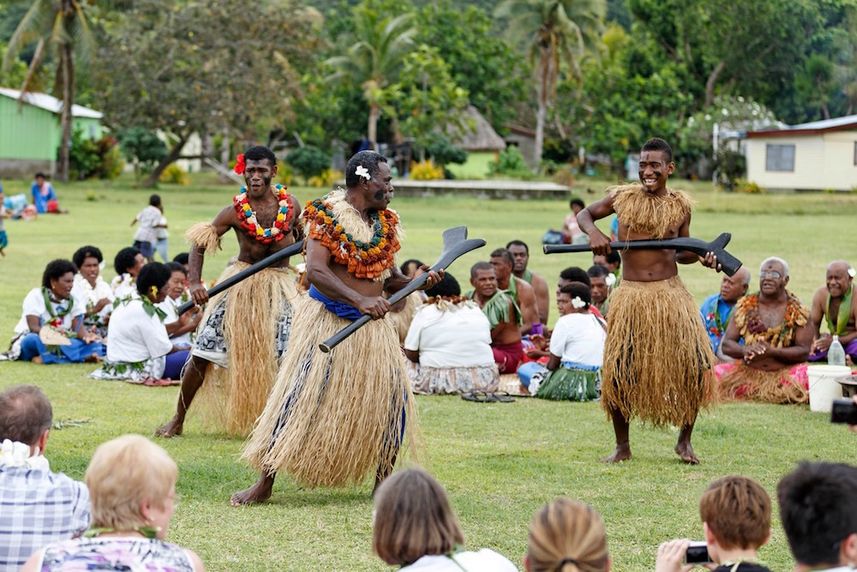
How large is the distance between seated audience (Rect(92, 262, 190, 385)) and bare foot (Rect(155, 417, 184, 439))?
7.27 ft

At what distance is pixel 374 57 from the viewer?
2041 inches

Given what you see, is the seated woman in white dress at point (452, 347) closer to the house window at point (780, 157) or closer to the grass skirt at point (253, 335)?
the grass skirt at point (253, 335)

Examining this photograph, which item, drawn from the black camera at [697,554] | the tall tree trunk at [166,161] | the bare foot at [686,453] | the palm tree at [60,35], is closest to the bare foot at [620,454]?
the bare foot at [686,453]

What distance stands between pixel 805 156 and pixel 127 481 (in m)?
45.6

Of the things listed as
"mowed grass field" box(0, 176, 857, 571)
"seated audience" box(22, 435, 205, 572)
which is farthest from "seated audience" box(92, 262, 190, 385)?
"seated audience" box(22, 435, 205, 572)

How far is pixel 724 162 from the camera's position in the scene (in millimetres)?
49594

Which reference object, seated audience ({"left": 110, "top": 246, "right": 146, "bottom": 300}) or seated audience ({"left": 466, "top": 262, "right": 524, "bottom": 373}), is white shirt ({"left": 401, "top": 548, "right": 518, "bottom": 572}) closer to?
seated audience ({"left": 466, "top": 262, "right": 524, "bottom": 373})

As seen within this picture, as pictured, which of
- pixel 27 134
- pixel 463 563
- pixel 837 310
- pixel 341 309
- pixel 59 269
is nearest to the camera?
pixel 463 563

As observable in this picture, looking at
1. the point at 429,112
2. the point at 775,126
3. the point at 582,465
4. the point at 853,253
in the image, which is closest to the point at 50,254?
the point at 853,253

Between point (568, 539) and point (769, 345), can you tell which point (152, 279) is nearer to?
point (769, 345)

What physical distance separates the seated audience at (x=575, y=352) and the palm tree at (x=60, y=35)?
1400 inches

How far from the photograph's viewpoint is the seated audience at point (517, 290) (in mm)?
11820

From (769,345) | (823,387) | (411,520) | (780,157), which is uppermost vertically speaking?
(780,157)

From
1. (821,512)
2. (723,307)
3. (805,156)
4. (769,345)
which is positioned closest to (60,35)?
(805,156)
